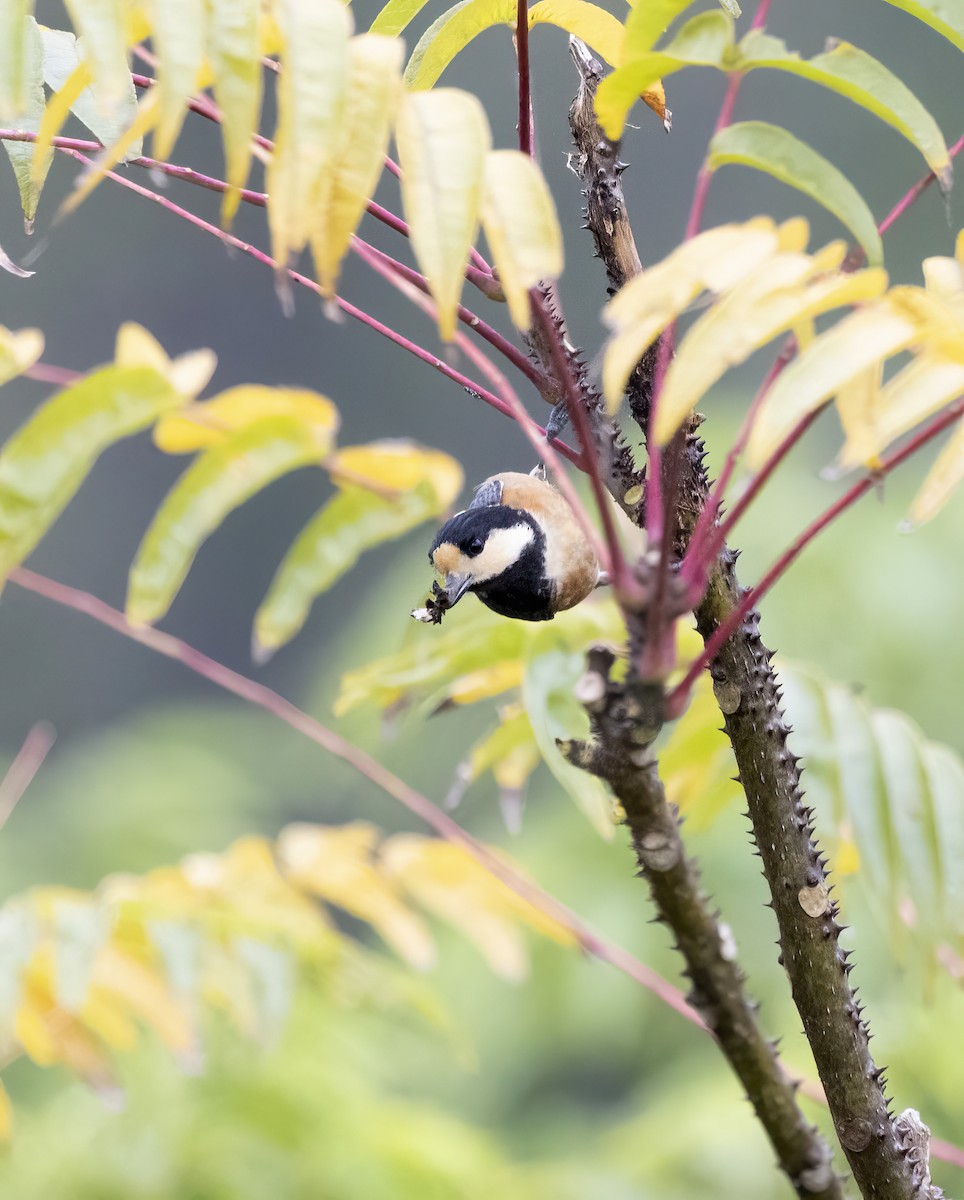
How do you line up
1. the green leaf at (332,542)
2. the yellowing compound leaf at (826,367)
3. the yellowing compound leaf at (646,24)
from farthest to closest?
the green leaf at (332,542) < the yellowing compound leaf at (646,24) < the yellowing compound leaf at (826,367)

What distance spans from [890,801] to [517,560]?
1.43 feet

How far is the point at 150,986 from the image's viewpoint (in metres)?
1.17

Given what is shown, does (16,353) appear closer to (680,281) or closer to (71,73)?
(71,73)

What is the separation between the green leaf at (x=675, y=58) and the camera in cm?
57

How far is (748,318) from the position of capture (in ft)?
1.72

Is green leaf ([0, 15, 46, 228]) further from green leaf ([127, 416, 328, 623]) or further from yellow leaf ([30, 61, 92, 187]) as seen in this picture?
green leaf ([127, 416, 328, 623])

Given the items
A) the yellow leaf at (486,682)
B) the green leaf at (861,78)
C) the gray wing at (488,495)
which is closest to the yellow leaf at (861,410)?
the green leaf at (861,78)

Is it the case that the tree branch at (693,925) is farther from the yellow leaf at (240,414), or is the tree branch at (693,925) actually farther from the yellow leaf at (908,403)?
the yellow leaf at (240,414)

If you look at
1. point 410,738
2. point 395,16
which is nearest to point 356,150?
point 395,16

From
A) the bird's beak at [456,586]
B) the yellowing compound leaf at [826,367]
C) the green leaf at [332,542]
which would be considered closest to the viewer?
the yellowing compound leaf at [826,367]

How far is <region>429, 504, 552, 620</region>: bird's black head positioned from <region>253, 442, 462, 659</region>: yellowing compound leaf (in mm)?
157

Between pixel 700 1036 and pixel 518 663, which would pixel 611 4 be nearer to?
pixel 700 1036

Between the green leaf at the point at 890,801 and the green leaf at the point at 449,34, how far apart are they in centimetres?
52

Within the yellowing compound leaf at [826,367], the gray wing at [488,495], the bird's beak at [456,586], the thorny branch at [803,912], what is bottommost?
the thorny branch at [803,912]
